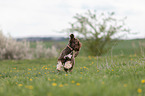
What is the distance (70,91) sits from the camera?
322cm

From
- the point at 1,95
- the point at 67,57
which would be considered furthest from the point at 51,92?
the point at 67,57

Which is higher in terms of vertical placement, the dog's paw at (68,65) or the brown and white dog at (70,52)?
the brown and white dog at (70,52)


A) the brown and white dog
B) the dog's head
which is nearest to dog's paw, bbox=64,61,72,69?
the brown and white dog

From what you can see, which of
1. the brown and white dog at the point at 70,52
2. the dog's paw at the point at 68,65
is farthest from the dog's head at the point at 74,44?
the dog's paw at the point at 68,65

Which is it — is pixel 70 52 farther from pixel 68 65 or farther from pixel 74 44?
pixel 68 65

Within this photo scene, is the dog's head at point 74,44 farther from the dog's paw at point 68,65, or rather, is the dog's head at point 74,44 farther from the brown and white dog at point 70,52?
the dog's paw at point 68,65

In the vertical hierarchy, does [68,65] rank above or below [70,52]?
below

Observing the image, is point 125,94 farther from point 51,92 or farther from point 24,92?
point 24,92

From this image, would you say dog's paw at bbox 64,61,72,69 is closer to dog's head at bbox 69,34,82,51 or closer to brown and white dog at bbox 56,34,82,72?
brown and white dog at bbox 56,34,82,72

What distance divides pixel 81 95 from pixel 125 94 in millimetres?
879

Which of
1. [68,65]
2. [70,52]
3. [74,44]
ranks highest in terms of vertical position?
[74,44]

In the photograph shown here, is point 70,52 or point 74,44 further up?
point 74,44

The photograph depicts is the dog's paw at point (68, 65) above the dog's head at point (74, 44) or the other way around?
the other way around

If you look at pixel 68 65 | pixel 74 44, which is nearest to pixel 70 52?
pixel 74 44
